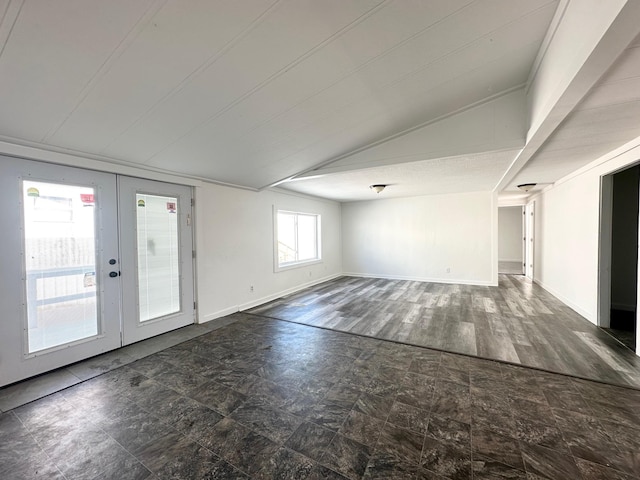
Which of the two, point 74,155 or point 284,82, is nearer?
point 284,82

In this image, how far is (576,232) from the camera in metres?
4.41

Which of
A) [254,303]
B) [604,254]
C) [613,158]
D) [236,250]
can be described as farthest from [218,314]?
[613,158]

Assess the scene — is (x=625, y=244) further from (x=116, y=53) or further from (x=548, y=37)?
(x=116, y=53)

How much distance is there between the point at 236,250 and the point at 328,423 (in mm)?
3440

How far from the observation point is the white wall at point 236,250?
415 centimetres

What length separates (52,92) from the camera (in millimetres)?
1845

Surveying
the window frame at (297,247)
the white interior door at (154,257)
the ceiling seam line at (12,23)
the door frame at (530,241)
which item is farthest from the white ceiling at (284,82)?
the door frame at (530,241)

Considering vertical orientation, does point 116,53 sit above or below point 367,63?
below

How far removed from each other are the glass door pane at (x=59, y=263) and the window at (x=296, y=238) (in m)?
3.24

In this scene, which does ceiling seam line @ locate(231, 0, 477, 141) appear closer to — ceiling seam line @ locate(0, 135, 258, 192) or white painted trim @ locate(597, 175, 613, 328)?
ceiling seam line @ locate(0, 135, 258, 192)

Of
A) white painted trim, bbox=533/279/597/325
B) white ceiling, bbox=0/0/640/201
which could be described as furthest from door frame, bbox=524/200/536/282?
white ceiling, bbox=0/0/640/201

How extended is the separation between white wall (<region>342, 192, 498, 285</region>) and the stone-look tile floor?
451 centimetres

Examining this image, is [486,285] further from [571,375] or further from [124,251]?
[124,251]

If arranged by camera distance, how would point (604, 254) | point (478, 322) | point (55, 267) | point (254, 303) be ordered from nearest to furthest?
point (55, 267), point (604, 254), point (478, 322), point (254, 303)
